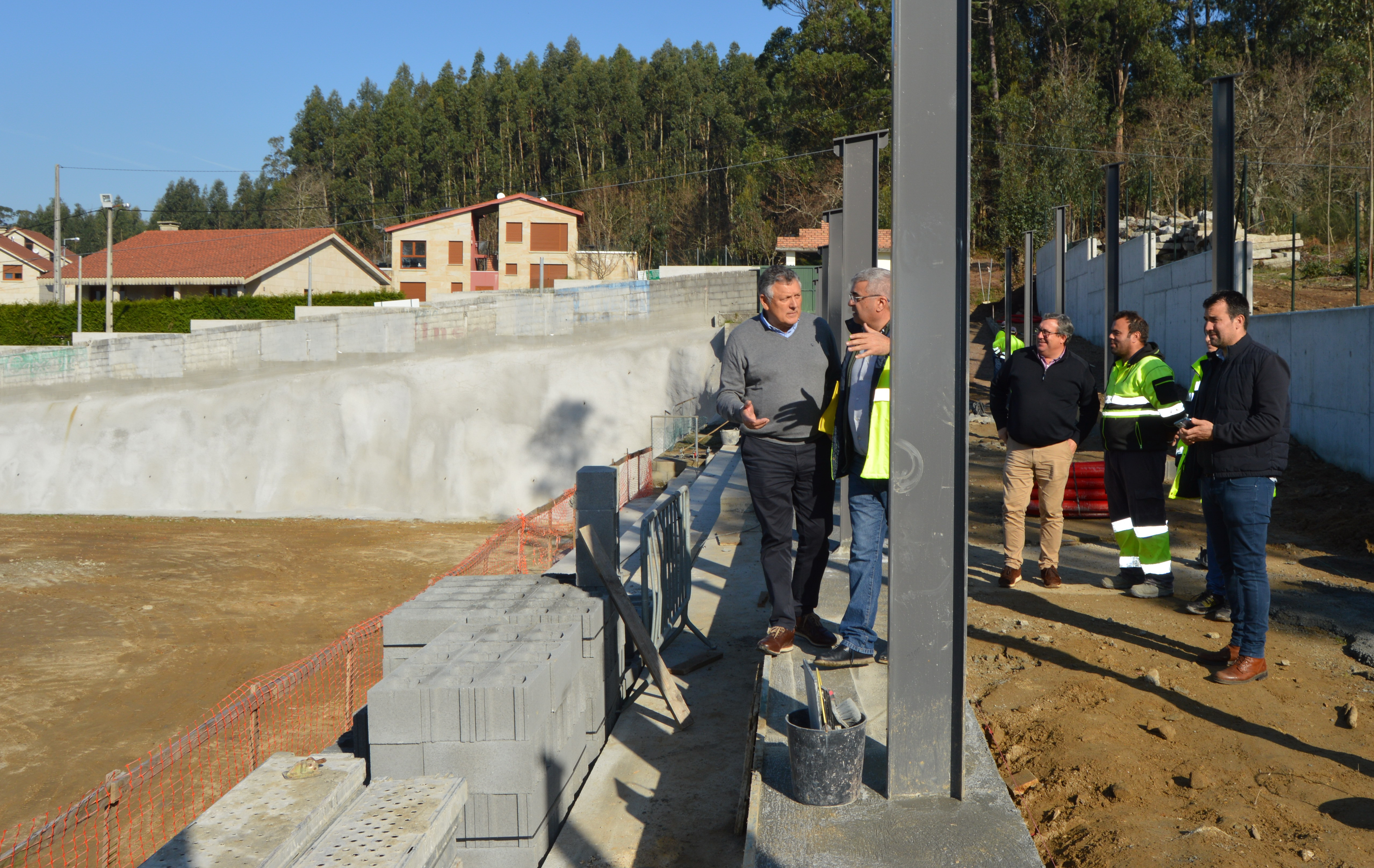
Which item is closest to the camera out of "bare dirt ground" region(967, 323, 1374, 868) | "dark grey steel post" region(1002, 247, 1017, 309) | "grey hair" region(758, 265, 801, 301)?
"bare dirt ground" region(967, 323, 1374, 868)

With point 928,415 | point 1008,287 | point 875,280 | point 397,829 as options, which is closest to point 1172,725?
point 928,415

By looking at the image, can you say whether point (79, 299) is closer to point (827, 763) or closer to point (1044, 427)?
point (1044, 427)

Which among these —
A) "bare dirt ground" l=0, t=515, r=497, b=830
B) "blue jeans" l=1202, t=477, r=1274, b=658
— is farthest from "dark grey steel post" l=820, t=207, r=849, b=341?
"bare dirt ground" l=0, t=515, r=497, b=830

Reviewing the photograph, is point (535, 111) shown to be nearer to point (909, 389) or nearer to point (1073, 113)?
point (1073, 113)

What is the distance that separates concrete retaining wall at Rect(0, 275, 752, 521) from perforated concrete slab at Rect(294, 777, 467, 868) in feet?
65.9

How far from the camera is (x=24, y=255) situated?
62.2m

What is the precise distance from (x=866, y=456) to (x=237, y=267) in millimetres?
48655

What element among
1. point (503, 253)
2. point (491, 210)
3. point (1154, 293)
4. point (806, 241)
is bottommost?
point (1154, 293)

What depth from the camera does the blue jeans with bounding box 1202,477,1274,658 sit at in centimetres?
451

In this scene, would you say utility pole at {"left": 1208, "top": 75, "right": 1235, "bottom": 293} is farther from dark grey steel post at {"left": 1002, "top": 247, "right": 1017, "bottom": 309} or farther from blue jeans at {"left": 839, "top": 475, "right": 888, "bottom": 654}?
dark grey steel post at {"left": 1002, "top": 247, "right": 1017, "bottom": 309}

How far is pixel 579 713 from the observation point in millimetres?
4094

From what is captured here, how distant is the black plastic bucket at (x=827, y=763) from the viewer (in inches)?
116

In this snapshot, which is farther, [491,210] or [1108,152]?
[491,210]

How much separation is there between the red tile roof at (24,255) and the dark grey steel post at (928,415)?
7248cm
